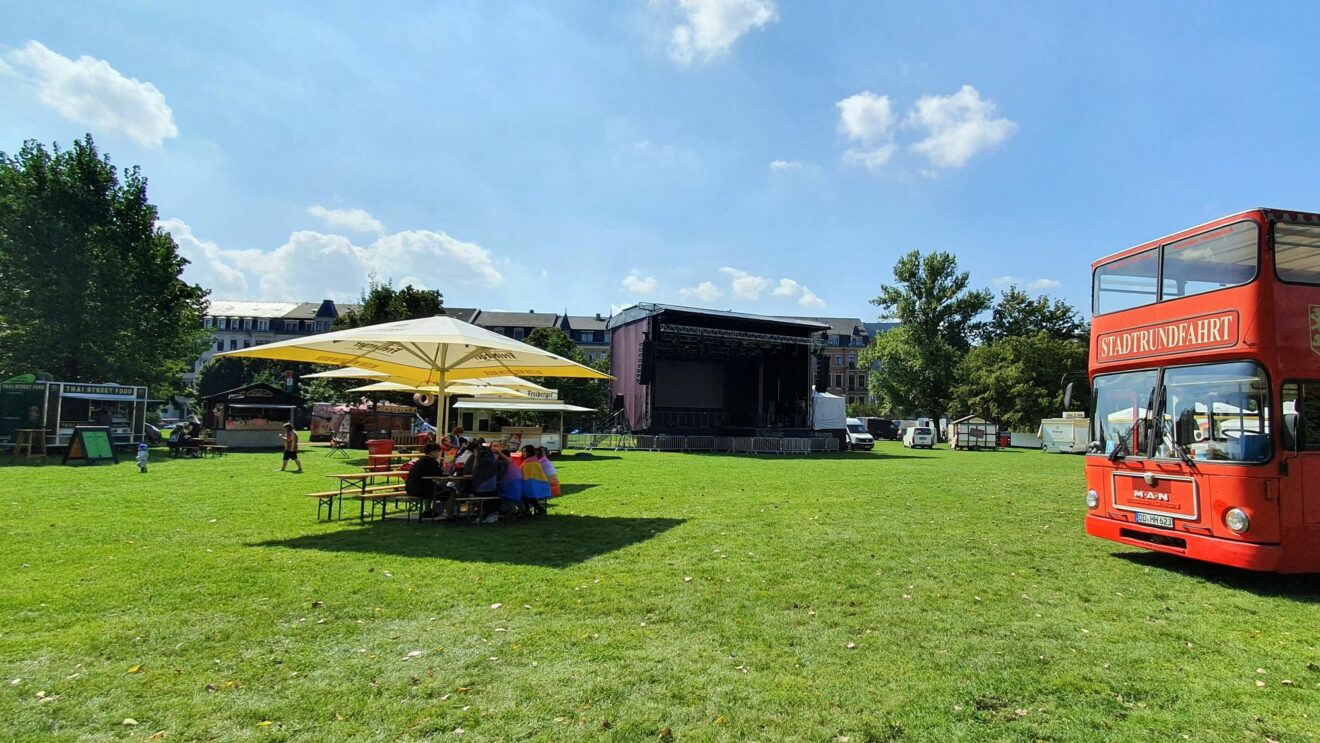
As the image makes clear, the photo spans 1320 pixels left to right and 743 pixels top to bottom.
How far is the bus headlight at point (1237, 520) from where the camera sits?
6206 millimetres

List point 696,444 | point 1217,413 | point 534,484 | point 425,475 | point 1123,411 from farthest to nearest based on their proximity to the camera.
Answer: point 696,444
point 534,484
point 425,475
point 1123,411
point 1217,413

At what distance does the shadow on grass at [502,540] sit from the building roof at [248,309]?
283 feet

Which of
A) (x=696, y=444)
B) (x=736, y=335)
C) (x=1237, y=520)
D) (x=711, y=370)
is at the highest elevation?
(x=736, y=335)

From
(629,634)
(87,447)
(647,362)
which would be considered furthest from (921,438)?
(629,634)

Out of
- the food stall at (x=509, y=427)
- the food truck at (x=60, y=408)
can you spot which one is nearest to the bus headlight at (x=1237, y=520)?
the food stall at (x=509, y=427)

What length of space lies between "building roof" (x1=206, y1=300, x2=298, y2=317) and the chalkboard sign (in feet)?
236

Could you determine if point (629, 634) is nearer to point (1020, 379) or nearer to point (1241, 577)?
point (1241, 577)

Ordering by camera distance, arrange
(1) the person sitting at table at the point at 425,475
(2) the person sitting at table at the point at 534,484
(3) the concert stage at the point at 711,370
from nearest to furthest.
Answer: (1) the person sitting at table at the point at 425,475 → (2) the person sitting at table at the point at 534,484 → (3) the concert stage at the point at 711,370

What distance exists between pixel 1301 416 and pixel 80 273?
35.2m

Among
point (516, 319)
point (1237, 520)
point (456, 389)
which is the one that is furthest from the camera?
point (516, 319)

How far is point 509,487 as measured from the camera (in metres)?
9.95

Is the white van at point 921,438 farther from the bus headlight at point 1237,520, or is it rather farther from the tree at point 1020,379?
the bus headlight at point 1237,520

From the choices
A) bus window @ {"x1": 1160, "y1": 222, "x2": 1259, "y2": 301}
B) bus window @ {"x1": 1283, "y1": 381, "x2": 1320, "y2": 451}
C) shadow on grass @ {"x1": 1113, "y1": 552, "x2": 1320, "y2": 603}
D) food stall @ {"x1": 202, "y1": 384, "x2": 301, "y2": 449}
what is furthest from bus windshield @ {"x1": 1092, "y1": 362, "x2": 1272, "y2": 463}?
food stall @ {"x1": 202, "y1": 384, "x2": 301, "y2": 449}

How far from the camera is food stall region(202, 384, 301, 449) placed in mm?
26062
